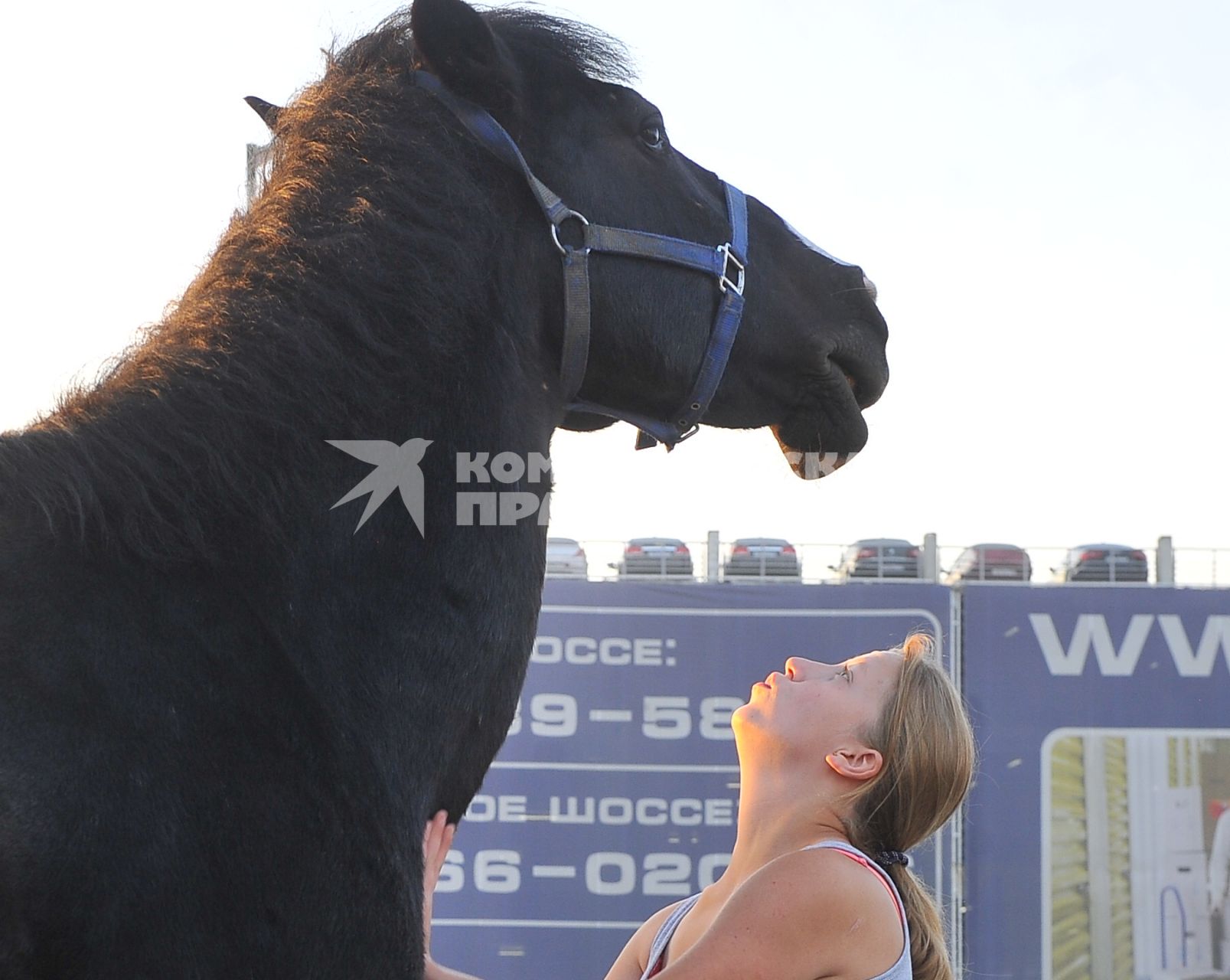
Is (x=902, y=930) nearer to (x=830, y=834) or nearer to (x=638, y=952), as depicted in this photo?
(x=830, y=834)

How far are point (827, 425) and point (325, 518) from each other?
1.05 metres

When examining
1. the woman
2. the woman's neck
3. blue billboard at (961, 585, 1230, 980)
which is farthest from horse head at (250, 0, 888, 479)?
blue billboard at (961, 585, 1230, 980)

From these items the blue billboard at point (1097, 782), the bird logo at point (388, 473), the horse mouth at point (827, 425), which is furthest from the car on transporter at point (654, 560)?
the bird logo at point (388, 473)

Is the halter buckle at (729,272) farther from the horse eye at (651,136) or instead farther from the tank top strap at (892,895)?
the tank top strap at (892,895)

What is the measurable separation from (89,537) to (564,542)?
24.0 feet

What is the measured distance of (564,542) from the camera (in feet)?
28.5

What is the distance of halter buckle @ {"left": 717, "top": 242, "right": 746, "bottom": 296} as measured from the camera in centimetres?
205

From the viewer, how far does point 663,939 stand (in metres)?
2.08

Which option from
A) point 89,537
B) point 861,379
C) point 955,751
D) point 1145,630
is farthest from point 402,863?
point 1145,630

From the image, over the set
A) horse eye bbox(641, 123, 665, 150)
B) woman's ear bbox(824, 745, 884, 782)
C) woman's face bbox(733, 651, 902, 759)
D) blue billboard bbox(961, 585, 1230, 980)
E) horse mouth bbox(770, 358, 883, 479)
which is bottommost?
blue billboard bbox(961, 585, 1230, 980)

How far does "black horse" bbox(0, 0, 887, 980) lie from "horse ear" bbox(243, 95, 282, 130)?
155 mm

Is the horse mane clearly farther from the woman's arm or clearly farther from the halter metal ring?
the woman's arm

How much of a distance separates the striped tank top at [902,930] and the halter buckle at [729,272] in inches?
36.7

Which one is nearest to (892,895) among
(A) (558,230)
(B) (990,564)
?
(A) (558,230)
